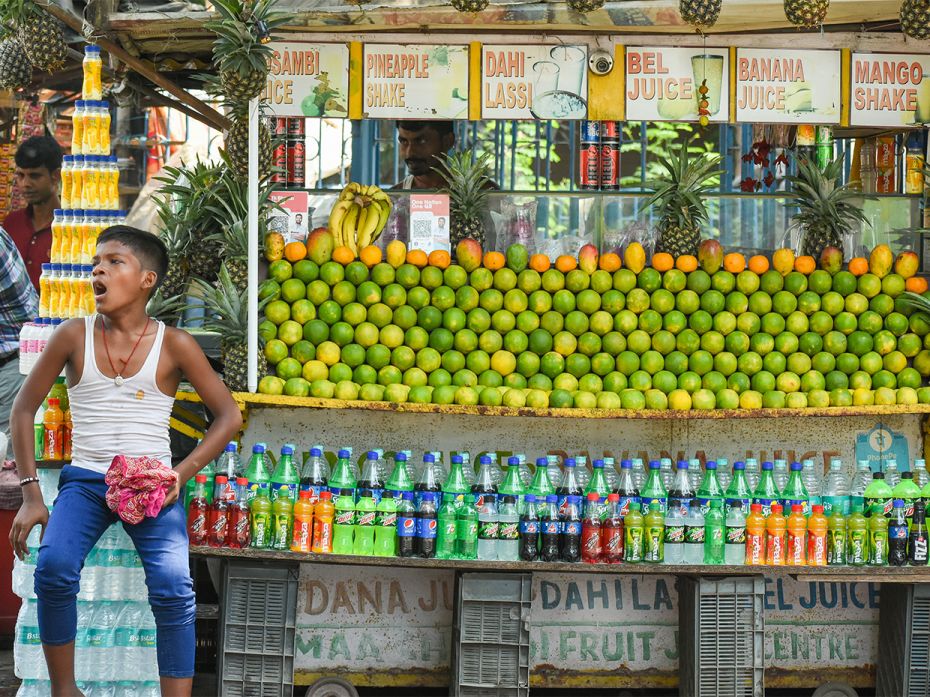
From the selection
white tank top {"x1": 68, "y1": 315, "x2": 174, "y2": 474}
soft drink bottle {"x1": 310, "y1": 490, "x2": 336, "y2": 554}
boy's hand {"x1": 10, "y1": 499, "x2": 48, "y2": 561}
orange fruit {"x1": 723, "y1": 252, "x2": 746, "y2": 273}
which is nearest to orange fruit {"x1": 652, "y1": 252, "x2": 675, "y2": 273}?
orange fruit {"x1": 723, "y1": 252, "x2": 746, "y2": 273}

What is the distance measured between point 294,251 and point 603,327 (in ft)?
5.59

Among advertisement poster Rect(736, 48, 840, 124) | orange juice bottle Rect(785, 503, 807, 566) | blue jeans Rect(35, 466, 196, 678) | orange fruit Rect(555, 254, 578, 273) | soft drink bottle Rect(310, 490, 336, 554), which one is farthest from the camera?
advertisement poster Rect(736, 48, 840, 124)

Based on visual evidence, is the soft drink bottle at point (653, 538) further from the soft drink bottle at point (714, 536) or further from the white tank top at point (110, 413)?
the white tank top at point (110, 413)

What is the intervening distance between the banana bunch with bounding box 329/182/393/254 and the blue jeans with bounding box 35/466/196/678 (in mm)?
2235

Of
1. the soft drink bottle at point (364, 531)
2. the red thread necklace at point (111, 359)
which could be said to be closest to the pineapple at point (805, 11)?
the soft drink bottle at point (364, 531)

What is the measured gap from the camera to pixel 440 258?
254 inches

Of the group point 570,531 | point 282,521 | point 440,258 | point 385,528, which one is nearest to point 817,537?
point 570,531

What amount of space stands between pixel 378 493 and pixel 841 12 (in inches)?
141

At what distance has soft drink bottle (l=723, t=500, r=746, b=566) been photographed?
5855mm

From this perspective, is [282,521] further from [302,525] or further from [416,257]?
[416,257]

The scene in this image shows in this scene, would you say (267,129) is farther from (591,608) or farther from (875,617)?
(875,617)

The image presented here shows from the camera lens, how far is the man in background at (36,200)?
8.45 m

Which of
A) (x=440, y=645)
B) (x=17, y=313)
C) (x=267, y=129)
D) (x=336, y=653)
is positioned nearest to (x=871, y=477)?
(x=440, y=645)

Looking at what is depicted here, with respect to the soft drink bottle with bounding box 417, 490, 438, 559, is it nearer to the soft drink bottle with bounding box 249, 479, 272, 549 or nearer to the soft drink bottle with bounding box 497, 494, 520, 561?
the soft drink bottle with bounding box 497, 494, 520, 561
